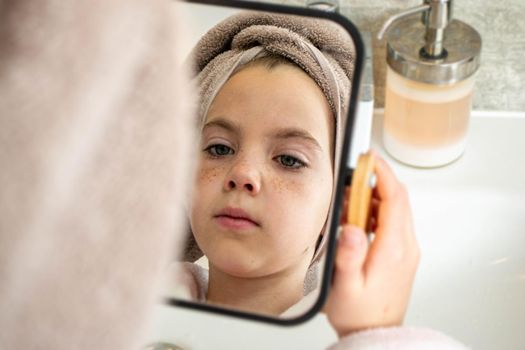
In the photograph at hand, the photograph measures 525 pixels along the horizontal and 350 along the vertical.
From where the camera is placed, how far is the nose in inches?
16.2

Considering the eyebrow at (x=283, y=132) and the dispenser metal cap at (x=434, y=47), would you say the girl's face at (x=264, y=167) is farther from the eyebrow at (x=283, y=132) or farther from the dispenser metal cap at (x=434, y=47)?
the dispenser metal cap at (x=434, y=47)

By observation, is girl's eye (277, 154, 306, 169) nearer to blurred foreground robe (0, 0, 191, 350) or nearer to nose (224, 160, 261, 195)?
nose (224, 160, 261, 195)

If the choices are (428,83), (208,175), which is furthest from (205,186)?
(428,83)

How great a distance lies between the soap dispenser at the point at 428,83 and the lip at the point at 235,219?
170mm

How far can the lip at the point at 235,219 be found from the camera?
41cm

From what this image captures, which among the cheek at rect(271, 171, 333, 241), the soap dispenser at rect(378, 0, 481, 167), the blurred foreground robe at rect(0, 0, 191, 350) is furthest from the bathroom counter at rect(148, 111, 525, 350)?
the blurred foreground robe at rect(0, 0, 191, 350)

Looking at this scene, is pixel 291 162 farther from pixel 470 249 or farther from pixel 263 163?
pixel 470 249

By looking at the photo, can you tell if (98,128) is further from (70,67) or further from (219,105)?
(219,105)

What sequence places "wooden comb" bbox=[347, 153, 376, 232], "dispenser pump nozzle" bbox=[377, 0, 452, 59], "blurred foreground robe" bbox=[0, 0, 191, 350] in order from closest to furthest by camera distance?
"blurred foreground robe" bbox=[0, 0, 191, 350], "wooden comb" bbox=[347, 153, 376, 232], "dispenser pump nozzle" bbox=[377, 0, 452, 59]

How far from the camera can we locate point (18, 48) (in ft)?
0.49

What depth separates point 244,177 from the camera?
41 centimetres

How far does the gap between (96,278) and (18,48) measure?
55 millimetres

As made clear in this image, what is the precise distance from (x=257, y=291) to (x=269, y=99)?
0.11 metres

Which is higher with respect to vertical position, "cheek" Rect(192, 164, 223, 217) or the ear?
"cheek" Rect(192, 164, 223, 217)
